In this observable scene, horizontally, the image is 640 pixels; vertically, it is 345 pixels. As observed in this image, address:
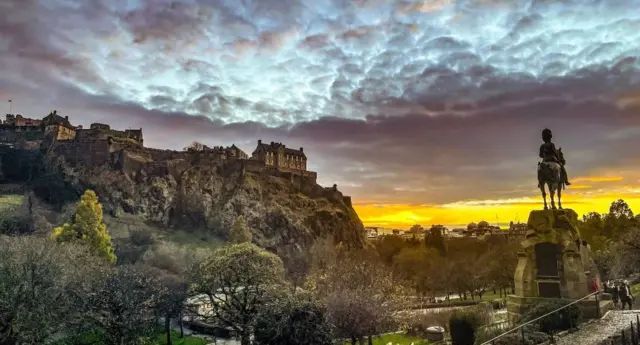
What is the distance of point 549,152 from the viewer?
65.9 feet

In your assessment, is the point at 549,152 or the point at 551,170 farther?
the point at 549,152

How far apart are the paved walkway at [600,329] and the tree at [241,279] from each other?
59.3 feet

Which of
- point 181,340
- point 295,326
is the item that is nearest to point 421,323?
point 181,340

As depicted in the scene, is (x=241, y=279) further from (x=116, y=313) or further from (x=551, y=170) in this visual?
(x=551, y=170)

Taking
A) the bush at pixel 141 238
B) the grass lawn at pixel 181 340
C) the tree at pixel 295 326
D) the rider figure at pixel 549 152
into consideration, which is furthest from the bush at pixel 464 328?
the bush at pixel 141 238

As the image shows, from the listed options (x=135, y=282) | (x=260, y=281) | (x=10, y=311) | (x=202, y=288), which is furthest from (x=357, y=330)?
(x=10, y=311)

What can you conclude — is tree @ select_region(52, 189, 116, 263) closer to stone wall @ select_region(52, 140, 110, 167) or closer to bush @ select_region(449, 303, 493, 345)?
bush @ select_region(449, 303, 493, 345)

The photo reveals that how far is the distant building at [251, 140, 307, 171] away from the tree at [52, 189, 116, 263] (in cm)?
7789

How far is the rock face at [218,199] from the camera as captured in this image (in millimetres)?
101125

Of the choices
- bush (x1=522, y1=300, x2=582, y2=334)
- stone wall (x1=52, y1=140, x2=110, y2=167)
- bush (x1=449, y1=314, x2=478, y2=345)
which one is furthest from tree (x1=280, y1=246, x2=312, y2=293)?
bush (x1=522, y1=300, x2=582, y2=334)

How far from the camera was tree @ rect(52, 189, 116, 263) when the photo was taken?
165 ft

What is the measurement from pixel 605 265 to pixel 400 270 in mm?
38888

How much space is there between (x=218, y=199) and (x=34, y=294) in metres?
90.4

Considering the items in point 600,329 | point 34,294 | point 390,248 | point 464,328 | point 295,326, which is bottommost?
point 464,328
